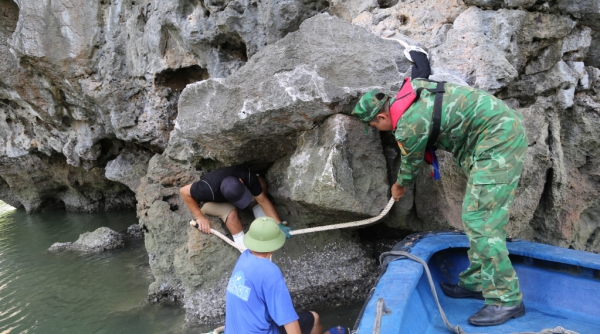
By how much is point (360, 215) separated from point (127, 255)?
19.3 ft

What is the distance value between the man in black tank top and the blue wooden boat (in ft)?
5.93

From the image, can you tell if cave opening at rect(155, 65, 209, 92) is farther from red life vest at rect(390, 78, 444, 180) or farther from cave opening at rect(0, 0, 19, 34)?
red life vest at rect(390, 78, 444, 180)

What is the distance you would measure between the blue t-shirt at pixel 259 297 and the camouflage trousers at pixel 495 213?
128 cm

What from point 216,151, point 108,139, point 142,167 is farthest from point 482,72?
point 108,139

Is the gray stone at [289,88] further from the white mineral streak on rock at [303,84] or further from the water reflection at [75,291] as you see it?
the water reflection at [75,291]

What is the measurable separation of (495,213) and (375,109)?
3.63ft

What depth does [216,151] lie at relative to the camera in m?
4.27

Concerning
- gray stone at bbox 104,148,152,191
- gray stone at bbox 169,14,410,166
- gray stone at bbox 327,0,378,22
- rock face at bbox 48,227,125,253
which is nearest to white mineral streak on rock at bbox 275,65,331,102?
gray stone at bbox 169,14,410,166

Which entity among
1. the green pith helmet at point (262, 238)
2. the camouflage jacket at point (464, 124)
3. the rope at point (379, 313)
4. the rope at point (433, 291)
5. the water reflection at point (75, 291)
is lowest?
the water reflection at point (75, 291)

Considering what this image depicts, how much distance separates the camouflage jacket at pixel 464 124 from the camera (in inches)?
99.7

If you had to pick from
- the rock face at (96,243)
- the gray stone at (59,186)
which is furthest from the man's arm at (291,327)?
the gray stone at (59,186)

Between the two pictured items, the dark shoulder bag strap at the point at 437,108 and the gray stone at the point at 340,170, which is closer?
the dark shoulder bag strap at the point at 437,108

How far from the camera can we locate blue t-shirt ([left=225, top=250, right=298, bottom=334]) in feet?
7.68

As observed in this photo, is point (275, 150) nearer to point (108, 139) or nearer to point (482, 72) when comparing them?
point (482, 72)
